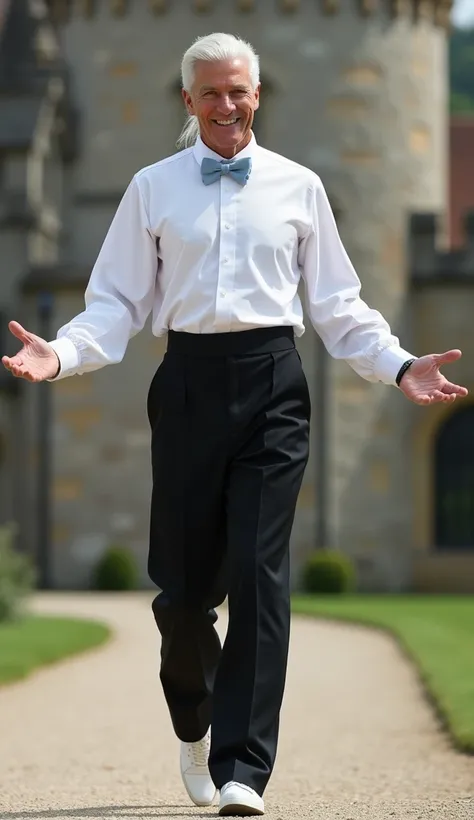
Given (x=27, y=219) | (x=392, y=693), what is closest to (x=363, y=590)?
(x=27, y=219)

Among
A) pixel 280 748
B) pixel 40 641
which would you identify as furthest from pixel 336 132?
pixel 280 748

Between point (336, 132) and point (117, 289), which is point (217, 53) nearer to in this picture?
point (117, 289)

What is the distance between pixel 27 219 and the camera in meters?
23.8

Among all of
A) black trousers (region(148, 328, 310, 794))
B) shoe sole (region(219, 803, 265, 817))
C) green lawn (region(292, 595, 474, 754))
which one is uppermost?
black trousers (region(148, 328, 310, 794))

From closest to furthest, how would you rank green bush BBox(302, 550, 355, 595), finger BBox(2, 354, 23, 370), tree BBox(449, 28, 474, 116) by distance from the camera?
finger BBox(2, 354, 23, 370) → green bush BBox(302, 550, 355, 595) → tree BBox(449, 28, 474, 116)

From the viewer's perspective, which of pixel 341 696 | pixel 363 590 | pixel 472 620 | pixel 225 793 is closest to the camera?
pixel 225 793

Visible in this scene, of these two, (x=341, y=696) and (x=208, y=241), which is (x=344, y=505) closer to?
(x=341, y=696)

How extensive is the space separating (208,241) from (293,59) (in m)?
19.9

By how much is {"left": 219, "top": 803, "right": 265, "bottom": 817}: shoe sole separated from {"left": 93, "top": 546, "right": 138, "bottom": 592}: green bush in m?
18.0

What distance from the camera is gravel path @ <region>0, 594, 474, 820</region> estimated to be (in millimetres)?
5512

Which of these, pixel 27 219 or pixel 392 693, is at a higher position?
pixel 27 219

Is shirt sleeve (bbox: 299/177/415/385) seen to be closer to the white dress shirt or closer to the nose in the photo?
the white dress shirt

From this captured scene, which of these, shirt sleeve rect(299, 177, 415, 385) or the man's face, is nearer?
→ the man's face

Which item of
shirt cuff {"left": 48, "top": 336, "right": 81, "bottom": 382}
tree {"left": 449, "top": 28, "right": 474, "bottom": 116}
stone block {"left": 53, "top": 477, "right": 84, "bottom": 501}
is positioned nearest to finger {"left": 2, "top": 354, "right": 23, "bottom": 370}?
shirt cuff {"left": 48, "top": 336, "right": 81, "bottom": 382}
